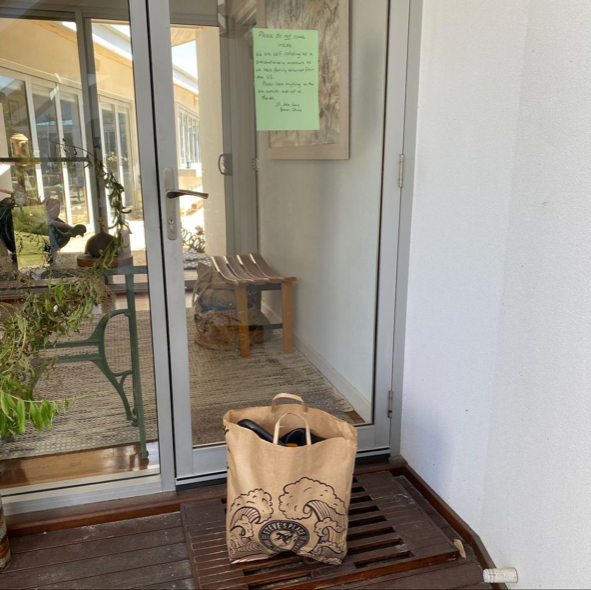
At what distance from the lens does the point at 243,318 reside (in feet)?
6.47

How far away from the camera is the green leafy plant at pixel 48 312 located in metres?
Result: 1.59

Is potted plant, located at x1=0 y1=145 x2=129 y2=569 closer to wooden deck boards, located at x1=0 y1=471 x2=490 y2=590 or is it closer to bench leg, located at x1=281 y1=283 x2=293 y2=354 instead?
wooden deck boards, located at x1=0 y1=471 x2=490 y2=590

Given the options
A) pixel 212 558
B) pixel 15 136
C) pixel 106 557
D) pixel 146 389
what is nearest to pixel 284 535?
pixel 212 558

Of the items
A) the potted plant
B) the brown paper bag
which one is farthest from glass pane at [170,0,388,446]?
the brown paper bag

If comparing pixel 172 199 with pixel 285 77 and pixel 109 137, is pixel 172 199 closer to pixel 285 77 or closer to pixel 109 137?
pixel 109 137

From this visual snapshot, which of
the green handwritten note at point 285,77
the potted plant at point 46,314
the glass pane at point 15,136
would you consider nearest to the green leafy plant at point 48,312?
the potted plant at point 46,314

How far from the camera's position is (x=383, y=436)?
6.99 ft

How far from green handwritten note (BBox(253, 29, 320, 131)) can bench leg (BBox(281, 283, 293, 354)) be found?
562mm

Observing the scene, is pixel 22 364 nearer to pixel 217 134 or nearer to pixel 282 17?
pixel 217 134

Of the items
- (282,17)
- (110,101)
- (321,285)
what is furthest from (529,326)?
(110,101)

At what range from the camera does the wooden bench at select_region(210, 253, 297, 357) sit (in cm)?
188

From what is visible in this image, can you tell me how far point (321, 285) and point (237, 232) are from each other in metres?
0.43

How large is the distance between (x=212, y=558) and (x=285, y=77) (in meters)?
1.50

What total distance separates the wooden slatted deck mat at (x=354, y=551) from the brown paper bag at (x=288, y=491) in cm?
8
